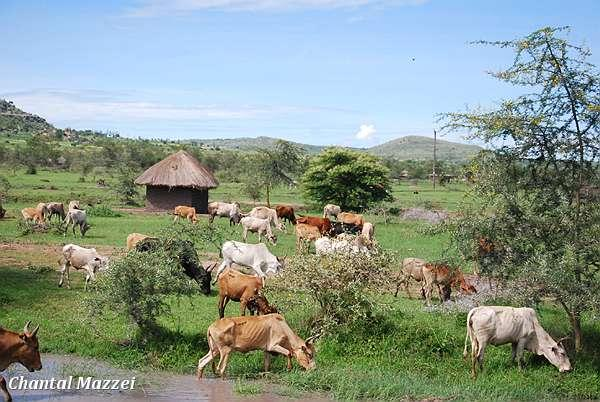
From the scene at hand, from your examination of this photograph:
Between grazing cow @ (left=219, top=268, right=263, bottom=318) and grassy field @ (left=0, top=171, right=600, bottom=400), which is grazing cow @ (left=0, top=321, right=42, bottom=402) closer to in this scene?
grassy field @ (left=0, top=171, right=600, bottom=400)

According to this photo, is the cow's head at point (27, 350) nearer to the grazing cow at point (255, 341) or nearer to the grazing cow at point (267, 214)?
the grazing cow at point (255, 341)

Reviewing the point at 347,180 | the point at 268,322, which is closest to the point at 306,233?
the point at 268,322

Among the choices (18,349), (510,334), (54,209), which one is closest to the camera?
(18,349)

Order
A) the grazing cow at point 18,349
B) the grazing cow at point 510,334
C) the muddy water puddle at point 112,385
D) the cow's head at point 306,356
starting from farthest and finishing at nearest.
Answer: the grazing cow at point 510,334 → the cow's head at point 306,356 → the muddy water puddle at point 112,385 → the grazing cow at point 18,349

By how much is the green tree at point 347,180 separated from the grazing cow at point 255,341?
1286 inches

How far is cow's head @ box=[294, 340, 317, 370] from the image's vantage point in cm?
1313

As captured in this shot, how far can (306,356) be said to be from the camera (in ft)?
43.3

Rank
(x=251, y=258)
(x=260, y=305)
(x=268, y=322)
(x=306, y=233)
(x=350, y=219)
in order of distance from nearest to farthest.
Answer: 1. (x=268, y=322)
2. (x=260, y=305)
3. (x=251, y=258)
4. (x=306, y=233)
5. (x=350, y=219)

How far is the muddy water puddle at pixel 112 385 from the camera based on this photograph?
1142 cm

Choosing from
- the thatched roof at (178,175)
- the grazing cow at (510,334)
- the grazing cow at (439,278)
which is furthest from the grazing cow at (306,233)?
the thatched roof at (178,175)

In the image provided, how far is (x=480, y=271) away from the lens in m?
16.1

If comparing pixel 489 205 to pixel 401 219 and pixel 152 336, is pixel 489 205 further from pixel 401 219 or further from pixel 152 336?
pixel 401 219

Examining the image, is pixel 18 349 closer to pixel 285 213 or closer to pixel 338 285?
pixel 338 285

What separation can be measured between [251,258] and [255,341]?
7289 millimetres
